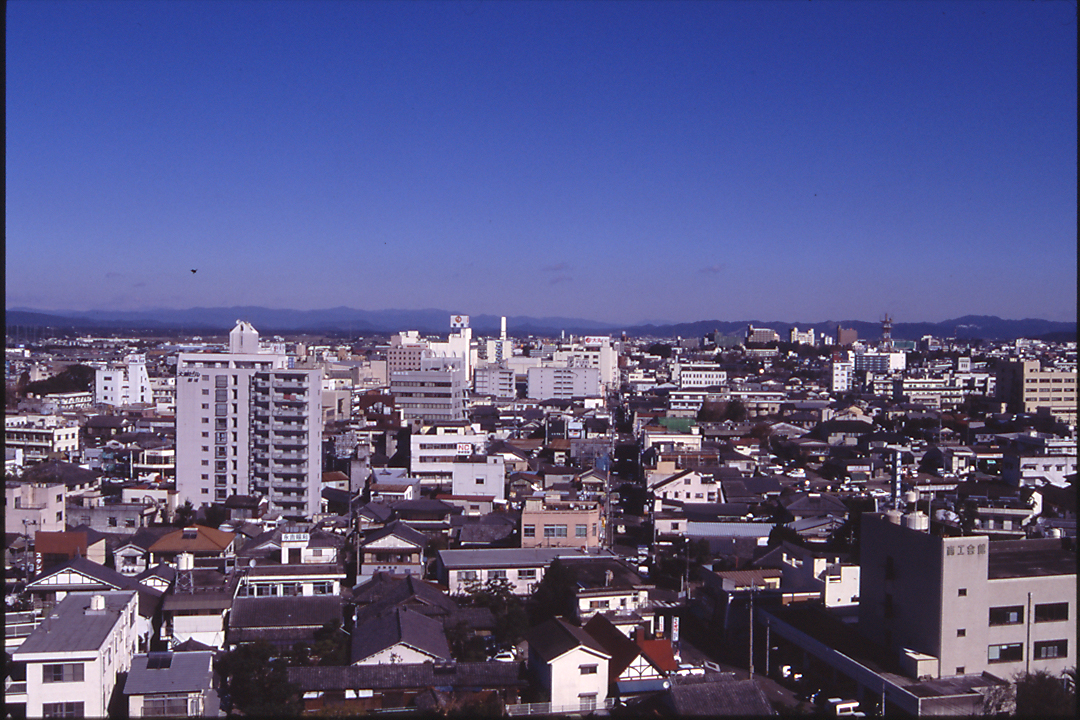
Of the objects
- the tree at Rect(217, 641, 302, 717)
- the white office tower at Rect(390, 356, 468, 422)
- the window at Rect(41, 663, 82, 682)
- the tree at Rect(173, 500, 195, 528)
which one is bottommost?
the tree at Rect(173, 500, 195, 528)

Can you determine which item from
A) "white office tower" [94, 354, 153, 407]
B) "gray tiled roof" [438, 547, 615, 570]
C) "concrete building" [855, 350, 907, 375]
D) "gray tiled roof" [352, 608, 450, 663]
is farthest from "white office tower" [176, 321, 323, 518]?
"concrete building" [855, 350, 907, 375]

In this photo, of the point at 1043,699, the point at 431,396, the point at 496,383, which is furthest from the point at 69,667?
the point at 496,383

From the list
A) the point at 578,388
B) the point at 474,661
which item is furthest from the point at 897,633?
the point at 578,388

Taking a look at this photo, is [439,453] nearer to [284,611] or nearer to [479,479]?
[479,479]

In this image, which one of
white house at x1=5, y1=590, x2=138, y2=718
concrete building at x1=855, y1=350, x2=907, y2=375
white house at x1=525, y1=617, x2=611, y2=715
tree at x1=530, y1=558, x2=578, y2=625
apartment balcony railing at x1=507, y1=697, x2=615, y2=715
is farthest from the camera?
concrete building at x1=855, y1=350, x2=907, y2=375

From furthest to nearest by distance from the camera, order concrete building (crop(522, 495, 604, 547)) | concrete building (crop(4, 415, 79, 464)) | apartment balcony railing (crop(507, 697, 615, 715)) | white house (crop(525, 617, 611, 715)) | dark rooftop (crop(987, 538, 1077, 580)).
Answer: concrete building (crop(4, 415, 79, 464)), concrete building (crop(522, 495, 604, 547)), dark rooftop (crop(987, 538, 1077, 580)), white house (crop(525, 617, 611, 715)), apartment balcony railing (crop(507, 697, 615, 715))

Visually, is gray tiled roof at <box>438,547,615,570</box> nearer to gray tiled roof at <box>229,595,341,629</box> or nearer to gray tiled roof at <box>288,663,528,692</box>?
gray tiled roof at <box>229,595,341,629</box>
